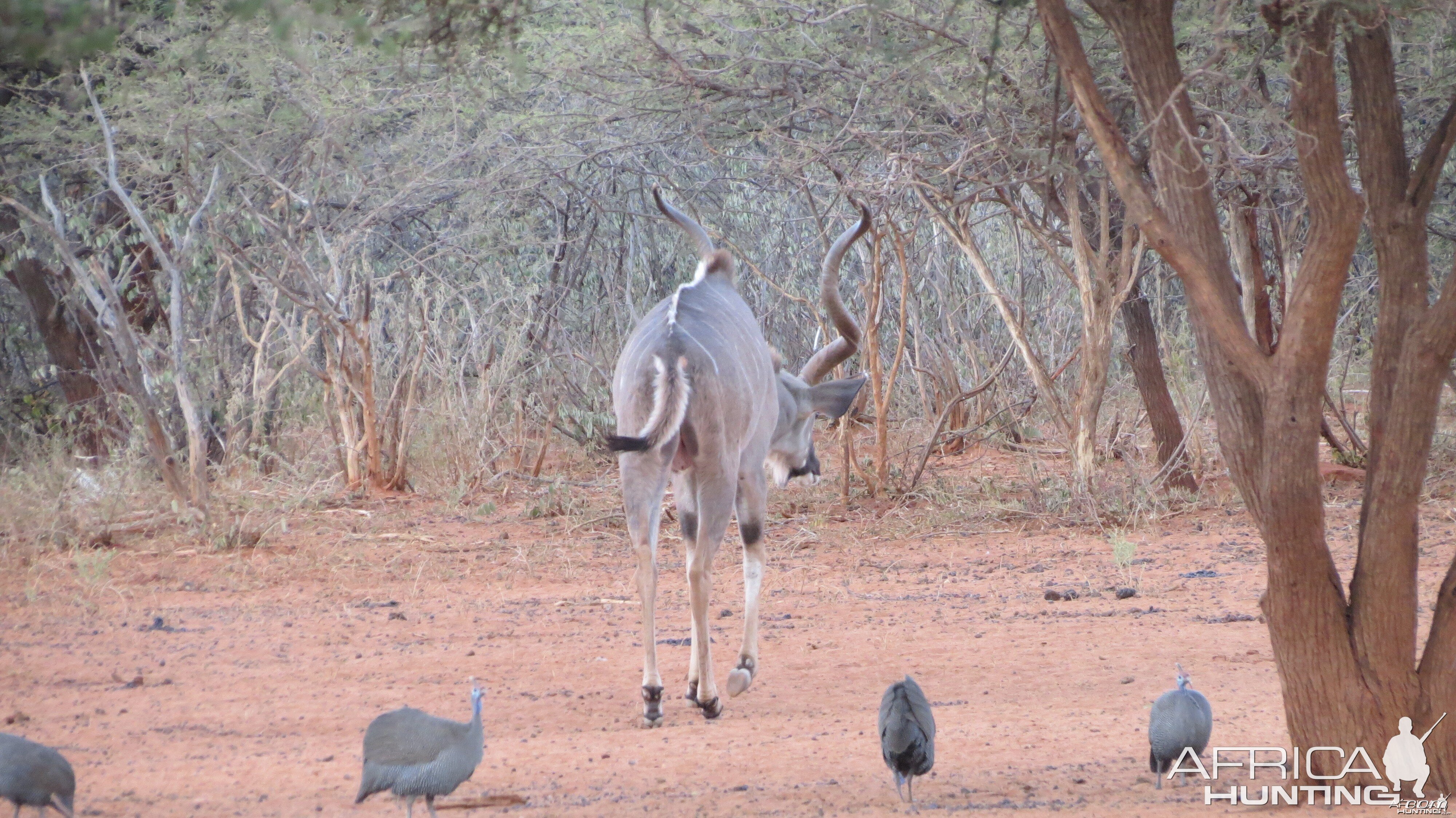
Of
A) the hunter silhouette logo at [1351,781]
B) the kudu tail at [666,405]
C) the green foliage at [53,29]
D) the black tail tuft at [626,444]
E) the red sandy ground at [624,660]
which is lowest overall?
the red sandy ground at [624,660]

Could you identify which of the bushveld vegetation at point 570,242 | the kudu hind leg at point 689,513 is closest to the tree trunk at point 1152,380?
the bushveld vegetation at point 570,242

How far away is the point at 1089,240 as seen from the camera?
10172mm

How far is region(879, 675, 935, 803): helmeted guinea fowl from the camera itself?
3.75 m

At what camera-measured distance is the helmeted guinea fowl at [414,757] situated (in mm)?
3621

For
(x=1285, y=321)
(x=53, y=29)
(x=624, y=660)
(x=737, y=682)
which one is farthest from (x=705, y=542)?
(x=53, y=29)

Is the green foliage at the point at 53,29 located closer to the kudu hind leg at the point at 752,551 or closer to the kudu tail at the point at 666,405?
the kudu tail at the point at 666,405

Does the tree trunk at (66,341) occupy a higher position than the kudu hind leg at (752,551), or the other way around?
the tree trunk at (66,341)

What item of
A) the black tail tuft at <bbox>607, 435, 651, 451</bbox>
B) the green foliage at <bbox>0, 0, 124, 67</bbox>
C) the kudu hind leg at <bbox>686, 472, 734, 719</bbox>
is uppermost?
the green foliage at <bbox>0, 0, 124, 67</bbox>

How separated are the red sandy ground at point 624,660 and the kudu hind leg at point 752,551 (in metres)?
0.18

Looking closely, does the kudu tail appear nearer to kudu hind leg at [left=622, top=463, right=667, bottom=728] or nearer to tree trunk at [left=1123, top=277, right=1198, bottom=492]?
kudu hind leg at [left=622, top=463, right=667, bottom=728]

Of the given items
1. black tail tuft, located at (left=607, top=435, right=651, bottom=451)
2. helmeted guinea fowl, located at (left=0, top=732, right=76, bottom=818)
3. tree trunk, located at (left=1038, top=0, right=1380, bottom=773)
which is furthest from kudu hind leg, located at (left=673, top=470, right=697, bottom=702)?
helmeted guinea fowl, located at (left=0, top=732, right=76, bottom=818)

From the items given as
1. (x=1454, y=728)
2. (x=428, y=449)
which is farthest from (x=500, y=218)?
(x=1454, y=728)

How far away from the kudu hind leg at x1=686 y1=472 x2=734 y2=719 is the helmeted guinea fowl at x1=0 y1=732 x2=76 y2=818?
2389 mm

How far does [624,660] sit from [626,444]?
163 cm
